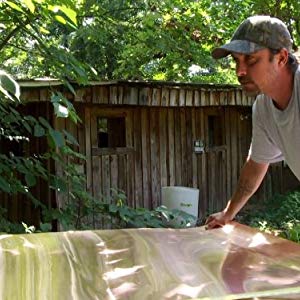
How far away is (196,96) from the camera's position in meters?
9.23

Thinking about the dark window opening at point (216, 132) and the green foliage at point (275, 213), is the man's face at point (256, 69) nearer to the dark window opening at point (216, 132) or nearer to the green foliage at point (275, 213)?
the green foliage at point (275, 213)

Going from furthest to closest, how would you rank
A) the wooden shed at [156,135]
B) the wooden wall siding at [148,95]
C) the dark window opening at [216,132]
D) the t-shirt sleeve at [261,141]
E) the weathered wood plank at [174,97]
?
the dark window opening at [216,132]
the weathered wood plank at [174,97]
the wooden shed at [156,135]
the wooden wall siding at [148,95]
the t-shirt sleeve at [261,141]

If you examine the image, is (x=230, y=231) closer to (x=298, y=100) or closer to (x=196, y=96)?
(x=298, y=100)

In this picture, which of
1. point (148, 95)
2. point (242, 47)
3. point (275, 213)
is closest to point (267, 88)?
point (242, 47)

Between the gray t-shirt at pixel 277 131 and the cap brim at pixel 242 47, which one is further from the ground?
the cap brim at pixel 242 47

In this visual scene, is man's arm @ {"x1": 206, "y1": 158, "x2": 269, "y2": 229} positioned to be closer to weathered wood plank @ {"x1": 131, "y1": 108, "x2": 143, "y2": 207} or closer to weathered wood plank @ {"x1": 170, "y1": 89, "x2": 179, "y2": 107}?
weathered wood plank @ {"x1": 170, "y1": 89, "x2": 179, "y2": 107}

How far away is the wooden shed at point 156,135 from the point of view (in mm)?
8195

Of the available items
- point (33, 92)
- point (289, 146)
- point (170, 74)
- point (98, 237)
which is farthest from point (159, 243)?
point (170, 74)

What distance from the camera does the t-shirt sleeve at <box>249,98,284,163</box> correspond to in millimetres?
2695

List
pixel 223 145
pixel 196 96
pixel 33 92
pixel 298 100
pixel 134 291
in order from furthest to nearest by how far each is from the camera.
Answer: pixel 223 145
pixel 196 96
pixel 33 92
pixel 298 100
pixel 134 291

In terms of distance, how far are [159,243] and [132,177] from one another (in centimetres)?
711

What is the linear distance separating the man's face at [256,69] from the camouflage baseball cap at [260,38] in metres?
0.03

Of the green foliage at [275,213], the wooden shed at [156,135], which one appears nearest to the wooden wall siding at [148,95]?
the wooden shed at [156,135]

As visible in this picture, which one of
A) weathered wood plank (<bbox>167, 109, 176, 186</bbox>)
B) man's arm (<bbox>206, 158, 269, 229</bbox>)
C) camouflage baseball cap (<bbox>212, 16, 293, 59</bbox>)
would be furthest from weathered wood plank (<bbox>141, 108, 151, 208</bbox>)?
camouflage baseball cap (<bbox>212, 16, 293, 59</bbox>)
